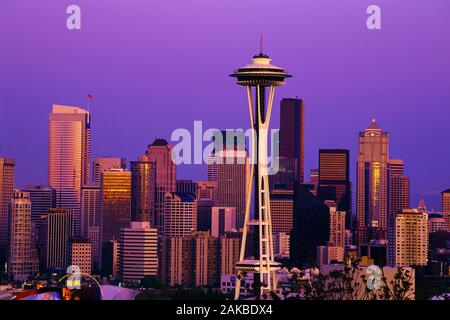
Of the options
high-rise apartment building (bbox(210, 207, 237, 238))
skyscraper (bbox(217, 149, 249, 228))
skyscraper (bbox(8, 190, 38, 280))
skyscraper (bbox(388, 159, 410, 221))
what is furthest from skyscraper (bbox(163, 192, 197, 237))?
skyscraper (bbox(388, 159, 410, 221))

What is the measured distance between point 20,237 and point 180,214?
1012 centimetres

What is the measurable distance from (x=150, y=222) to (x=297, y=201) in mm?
9611

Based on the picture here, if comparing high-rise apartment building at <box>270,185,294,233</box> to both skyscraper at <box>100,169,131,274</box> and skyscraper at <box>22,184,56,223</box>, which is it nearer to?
skyscraper at <box>100,169,131,274</box>

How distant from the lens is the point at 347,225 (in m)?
78.9

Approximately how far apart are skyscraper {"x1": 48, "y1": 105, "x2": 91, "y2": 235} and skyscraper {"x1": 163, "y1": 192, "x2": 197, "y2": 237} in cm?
536

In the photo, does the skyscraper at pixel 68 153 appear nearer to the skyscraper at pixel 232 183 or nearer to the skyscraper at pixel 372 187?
the skyscraper at pixel 232 183

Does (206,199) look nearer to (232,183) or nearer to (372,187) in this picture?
(232,183)

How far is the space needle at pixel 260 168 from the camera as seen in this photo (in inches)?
2235

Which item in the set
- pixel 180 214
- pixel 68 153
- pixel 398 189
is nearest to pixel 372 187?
pixel 398 189

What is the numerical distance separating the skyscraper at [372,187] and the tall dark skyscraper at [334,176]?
790 mm

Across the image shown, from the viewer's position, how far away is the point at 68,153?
264ft

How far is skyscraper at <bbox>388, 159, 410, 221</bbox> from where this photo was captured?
250 ft
